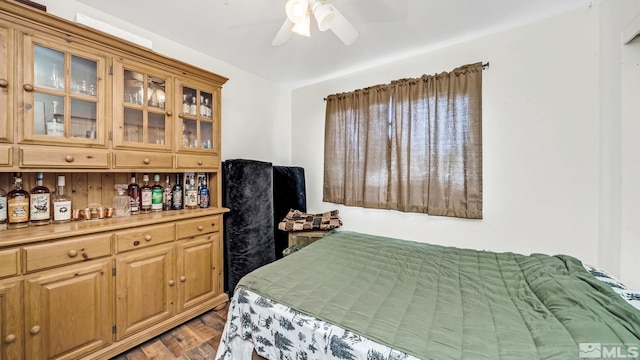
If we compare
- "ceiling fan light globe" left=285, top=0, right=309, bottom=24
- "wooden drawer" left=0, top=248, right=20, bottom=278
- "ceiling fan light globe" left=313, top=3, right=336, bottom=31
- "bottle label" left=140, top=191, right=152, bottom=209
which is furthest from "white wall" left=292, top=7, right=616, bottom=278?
"wooden drawer" left=0, top=248, right=20, bottom=278

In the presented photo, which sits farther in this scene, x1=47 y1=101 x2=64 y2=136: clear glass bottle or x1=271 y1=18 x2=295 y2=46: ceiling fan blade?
x1=271 y1=18 x2=295 y2=46: ceiling fan blade

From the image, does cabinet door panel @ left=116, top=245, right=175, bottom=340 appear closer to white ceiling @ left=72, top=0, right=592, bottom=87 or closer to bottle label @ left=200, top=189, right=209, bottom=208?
bottle label @ left=200, top=189, right=209, bottom=208

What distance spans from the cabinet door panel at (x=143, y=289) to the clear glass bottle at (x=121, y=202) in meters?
0.41

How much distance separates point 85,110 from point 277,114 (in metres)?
2.06

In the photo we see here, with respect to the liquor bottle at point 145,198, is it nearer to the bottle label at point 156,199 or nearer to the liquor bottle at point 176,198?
the bottle label at point 156,199

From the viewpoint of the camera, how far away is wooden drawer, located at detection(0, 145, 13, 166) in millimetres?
1251

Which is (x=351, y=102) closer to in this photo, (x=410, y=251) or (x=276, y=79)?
(x=276, y=79)

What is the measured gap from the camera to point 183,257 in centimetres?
193

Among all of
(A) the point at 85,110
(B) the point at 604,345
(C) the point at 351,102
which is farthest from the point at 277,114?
(B) the point at 604,345

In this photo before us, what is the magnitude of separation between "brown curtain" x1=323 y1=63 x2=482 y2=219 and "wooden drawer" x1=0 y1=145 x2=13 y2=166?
244 centimetres

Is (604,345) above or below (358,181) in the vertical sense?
below

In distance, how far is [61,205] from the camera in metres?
1.57

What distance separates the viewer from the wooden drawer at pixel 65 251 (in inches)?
50.1

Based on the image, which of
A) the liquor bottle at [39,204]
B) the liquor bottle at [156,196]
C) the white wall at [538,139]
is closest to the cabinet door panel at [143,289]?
the liquor bottle at [156,196]
